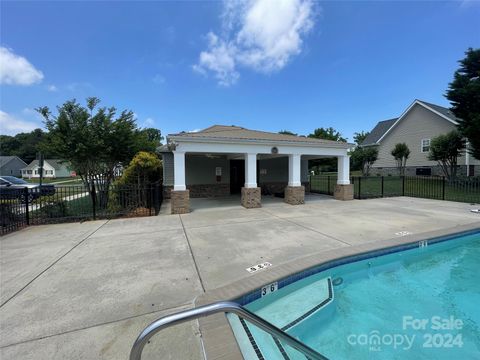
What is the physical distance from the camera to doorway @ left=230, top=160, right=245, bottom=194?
56.2 ft

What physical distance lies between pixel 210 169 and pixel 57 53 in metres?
9.57

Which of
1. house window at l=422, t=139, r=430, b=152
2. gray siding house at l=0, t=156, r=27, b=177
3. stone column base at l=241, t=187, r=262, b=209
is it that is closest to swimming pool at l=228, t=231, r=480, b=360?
stone column base at l=241, t=187, r=262, b=209

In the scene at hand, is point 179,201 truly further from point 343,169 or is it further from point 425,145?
point 425,145

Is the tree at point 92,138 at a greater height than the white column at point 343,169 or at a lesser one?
greater

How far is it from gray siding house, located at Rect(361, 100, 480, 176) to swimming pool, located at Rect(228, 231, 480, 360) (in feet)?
69.4

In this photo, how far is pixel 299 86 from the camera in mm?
19469

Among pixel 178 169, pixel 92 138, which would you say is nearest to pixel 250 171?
pixel 178 169

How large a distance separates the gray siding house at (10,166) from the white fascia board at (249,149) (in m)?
71.4

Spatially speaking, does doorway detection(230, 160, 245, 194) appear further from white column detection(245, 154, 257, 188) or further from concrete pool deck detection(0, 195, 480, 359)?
concrete pool deck detection(0, 195, 480, 359)

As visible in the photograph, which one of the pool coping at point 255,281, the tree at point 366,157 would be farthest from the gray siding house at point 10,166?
the pool coping at point 255,281

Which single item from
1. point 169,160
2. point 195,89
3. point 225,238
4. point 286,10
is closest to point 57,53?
point 169,160

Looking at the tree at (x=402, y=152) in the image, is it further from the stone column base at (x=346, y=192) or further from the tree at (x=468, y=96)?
the stone column base at (x=346, y=192)

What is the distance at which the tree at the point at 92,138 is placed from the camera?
9.86 metres

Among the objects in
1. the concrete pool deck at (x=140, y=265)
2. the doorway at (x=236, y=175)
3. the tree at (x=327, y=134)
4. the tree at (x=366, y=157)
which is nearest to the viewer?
the concrete pool deck at (x=140, y=265)
